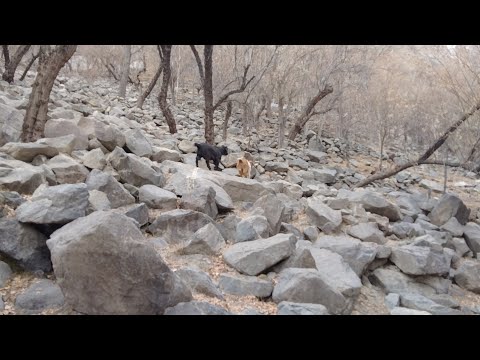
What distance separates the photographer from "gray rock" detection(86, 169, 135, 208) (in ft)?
16.3

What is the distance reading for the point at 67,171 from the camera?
5.24 m

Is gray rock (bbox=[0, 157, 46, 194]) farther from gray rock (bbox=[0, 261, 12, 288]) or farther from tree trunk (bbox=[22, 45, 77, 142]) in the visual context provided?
tree trunk (bbox=[22, 45, 77, 142])

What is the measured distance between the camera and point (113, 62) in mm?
29250

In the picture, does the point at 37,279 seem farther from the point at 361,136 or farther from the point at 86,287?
the point at 361,136

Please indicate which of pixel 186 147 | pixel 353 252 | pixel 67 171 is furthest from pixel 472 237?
pixel 67 171

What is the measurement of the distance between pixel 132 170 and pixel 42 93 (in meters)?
2.25

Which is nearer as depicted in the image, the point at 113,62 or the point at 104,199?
the point at 104,199

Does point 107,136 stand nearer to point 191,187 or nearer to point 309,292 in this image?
point 191,187

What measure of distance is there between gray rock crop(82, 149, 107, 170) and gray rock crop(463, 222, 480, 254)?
7.02 metres

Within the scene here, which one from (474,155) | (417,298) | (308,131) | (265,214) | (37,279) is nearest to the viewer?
(37,279)

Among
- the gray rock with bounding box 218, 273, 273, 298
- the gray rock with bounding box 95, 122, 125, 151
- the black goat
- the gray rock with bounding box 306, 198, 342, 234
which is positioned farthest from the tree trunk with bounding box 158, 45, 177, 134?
the gray rock with bounding box 218, 273, 273, 298

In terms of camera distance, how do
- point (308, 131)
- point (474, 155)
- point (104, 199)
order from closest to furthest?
point (104, 199)
point (474, 155)
point (308, 131)

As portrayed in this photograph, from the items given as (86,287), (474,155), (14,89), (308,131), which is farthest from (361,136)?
(86,287)

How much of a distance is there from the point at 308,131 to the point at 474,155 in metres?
11.5
